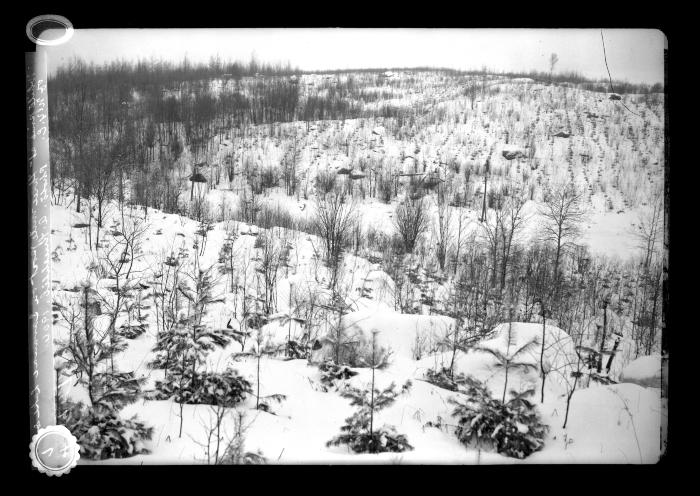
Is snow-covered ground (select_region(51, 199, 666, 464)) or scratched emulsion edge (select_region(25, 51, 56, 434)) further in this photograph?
snow-covered ground (select_region(51, 199, 666, 464))

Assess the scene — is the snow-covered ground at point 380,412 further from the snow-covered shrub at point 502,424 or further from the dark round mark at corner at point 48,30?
the dark round mark at corner at point 48,30

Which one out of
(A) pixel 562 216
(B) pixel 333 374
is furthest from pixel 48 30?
(A) pixel 562 216

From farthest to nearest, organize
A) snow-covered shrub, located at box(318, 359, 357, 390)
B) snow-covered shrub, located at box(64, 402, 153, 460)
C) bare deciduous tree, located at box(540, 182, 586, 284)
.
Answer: bare deciduous tree, located at box(540, 182, 586, 284)
snow-covered shrub, located at box(318, 359, 357, 390)
snow-covered shrub, located at box(64, 402, 153, 460)

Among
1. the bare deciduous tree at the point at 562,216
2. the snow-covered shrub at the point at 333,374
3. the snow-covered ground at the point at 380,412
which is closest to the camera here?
the snow-covered ground at the point at 380,412

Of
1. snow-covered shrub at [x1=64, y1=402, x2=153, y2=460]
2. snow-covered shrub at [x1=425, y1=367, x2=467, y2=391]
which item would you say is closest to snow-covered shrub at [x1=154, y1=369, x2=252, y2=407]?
snow-covered shrub at [x1=64, y1=402, x2=153, y2=460]

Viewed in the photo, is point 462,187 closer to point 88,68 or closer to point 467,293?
point 467,293

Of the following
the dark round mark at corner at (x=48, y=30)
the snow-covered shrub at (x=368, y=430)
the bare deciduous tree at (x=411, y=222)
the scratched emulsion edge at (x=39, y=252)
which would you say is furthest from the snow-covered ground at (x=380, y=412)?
the dark round mark at corner at (x=48, y=30)

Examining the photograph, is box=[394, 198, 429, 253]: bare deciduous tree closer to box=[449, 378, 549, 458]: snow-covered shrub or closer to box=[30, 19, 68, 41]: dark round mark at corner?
box=[449, 378, 549, 458]: snow-covered shrub
